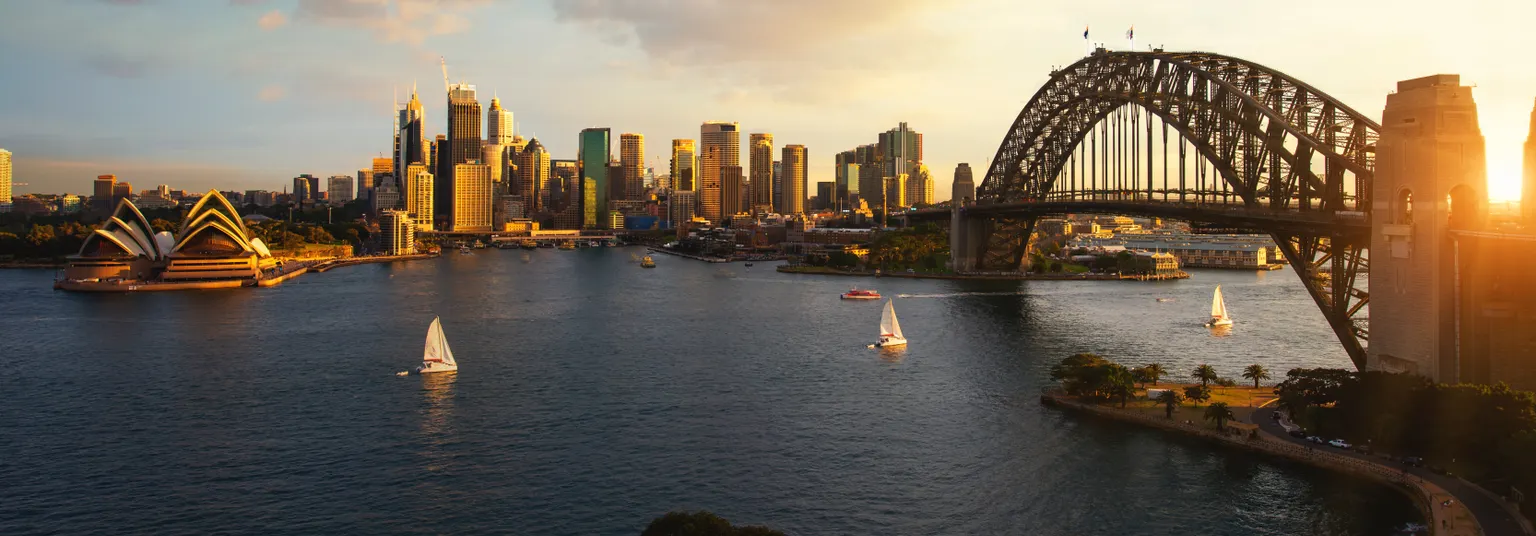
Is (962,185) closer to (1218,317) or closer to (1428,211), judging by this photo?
(1218,317)

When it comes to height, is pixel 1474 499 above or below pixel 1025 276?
below

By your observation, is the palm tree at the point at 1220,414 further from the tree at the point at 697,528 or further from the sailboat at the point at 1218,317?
the sailboat at the point at 1218,317

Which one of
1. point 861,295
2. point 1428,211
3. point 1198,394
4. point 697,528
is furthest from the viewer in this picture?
point 861,295

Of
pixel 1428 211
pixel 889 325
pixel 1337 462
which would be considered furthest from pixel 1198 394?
pixel 889 325

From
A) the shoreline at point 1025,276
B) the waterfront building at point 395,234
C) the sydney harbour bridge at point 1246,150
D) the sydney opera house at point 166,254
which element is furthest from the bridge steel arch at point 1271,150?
the waterfront building at point 395,234

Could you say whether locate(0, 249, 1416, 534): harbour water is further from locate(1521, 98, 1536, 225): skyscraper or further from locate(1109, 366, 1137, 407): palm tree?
locate(1521, 98, 1536, 225): skyscraper

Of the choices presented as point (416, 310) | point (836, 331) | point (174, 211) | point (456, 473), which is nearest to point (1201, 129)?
point (836, 331)
